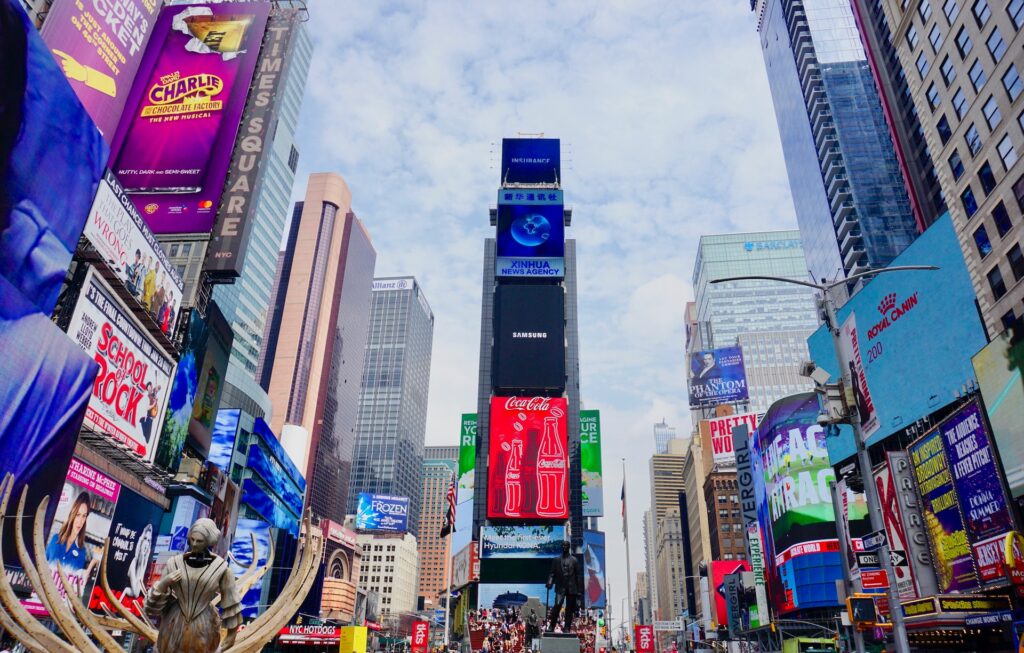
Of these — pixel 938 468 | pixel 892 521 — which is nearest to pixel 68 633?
pixel 938 468

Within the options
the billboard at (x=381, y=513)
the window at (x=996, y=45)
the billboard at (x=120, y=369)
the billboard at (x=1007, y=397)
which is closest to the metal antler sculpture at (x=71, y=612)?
the billboard at (x=120, y=369)

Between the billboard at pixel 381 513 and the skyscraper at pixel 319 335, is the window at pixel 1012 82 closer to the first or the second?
the billboard at pixel 381 513

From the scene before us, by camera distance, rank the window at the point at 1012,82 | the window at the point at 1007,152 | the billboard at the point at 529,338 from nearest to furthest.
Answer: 1. the window at the point at 1012,82
2. the window at the point at 1007,152
3. the billboard at the point at 529,338

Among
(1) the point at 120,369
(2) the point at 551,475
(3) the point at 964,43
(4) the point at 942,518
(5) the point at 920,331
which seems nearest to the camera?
(4) the point at 942,518

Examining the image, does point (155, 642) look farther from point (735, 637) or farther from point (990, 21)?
point (735, 637)

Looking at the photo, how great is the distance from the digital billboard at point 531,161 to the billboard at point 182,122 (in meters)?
52.7

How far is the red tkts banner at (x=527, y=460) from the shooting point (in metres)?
73.1

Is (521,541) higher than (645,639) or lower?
higher

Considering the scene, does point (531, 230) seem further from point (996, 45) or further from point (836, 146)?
point (996, 45)

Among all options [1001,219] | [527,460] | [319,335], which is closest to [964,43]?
[1001,219]

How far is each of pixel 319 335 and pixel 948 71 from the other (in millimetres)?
158464

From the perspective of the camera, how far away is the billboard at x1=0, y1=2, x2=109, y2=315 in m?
25.9

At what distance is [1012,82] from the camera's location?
34.3 meters

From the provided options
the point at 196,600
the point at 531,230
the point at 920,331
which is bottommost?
the point at 196,600
